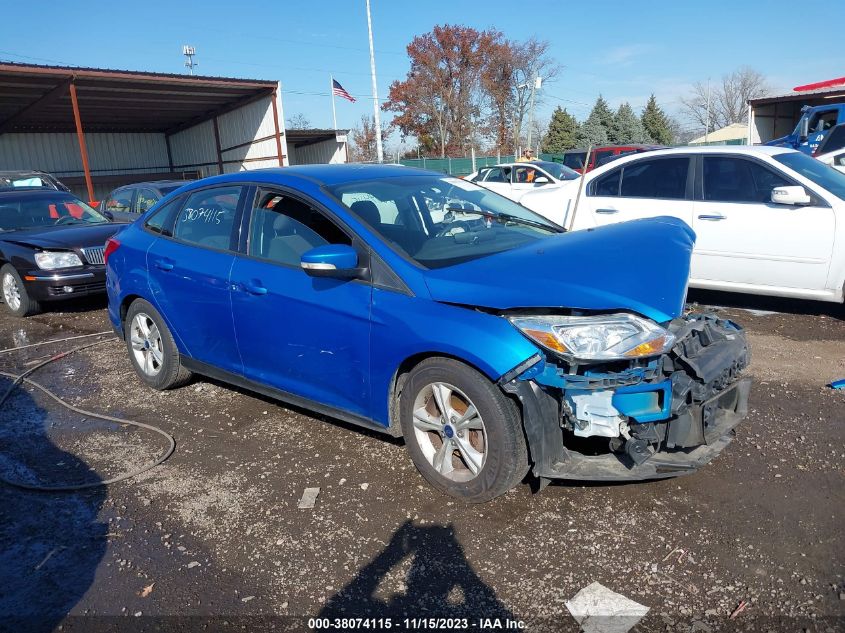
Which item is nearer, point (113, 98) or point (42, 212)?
point (42, 212)

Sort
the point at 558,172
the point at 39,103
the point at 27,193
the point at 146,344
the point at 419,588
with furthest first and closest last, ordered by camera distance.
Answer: the point at 39,103
the point at 558,172
the point at 27,193
the point at 146,344
the point at 419,588

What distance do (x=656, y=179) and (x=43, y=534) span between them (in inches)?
244

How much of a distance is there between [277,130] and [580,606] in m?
22.9

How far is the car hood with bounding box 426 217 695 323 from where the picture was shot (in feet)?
9.61

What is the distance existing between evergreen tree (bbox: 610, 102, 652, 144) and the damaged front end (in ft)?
191

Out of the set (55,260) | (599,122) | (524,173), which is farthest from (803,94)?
(599,122)

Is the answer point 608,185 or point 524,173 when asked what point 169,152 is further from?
point 608,185

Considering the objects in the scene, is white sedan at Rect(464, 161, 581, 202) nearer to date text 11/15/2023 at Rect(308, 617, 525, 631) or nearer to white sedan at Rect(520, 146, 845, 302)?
white sedan at Rect(520, 146, 845, 302)

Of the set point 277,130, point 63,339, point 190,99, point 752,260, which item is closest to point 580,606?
point 752,260

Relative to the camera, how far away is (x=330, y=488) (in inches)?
140

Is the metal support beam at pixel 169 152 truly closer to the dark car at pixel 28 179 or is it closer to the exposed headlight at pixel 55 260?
the dark car at pixel 28 179

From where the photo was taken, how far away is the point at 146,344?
5.10 meters

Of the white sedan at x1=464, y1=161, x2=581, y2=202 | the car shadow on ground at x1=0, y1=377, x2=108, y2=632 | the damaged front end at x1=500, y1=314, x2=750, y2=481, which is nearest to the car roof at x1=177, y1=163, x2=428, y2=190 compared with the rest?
the damaged front end at x1=500, y1=314, x2=750, y2=481

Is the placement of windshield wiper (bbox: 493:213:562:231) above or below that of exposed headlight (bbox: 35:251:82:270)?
above
